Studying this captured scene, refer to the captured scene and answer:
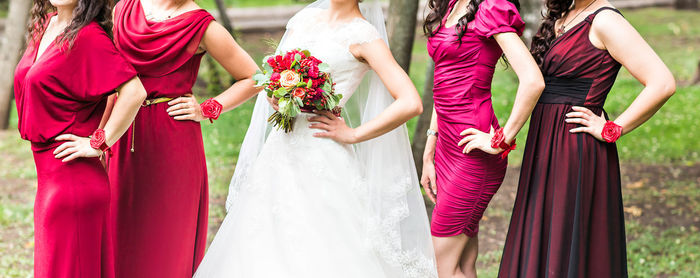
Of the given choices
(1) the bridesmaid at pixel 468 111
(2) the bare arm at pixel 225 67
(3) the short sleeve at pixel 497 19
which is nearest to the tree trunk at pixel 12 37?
(2) the bare arm at pixel 225 67

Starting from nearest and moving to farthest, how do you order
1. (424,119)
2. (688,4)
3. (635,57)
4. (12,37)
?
(635,57) < (424,119) < (12,37) < (688,4)

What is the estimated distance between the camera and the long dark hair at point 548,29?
387cm

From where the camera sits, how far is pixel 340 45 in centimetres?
399

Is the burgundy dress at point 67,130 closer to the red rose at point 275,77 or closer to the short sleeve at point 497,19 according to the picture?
the red rose at point 275,77

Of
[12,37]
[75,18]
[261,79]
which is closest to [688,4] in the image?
[12,37]

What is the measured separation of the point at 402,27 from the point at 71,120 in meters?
3.69

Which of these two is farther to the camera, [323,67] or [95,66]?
[323,67]

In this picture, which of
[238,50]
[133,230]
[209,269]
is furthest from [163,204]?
[238,50]

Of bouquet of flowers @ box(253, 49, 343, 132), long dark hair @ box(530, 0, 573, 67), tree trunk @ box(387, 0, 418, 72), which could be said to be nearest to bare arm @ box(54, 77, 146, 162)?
bouquet of flowers @ box(253, 49, 343, 132)

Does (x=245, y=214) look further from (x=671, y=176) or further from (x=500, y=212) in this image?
(x=671, y=176)

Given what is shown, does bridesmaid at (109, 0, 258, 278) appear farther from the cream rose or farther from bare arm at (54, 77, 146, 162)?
the cream rose

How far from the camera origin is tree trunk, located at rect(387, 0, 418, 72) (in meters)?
6.68

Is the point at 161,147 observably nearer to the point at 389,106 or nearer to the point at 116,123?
the point at 116,123

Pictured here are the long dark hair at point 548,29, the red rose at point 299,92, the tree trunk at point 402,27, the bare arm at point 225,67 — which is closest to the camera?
the red rose at point 299,92
